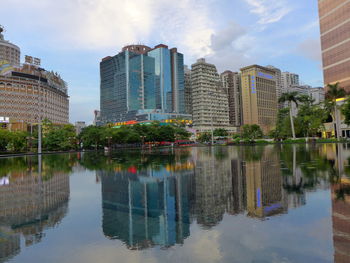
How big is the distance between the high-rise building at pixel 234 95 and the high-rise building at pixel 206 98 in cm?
2089

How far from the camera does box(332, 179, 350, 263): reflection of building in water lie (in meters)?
4.37

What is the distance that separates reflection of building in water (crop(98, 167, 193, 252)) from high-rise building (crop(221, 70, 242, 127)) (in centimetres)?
17428

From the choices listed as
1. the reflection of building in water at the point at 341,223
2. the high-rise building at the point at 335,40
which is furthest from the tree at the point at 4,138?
the high-rise building at the point at 335,40

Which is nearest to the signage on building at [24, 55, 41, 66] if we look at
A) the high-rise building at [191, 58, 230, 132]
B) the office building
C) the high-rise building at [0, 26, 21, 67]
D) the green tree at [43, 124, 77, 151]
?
the office building

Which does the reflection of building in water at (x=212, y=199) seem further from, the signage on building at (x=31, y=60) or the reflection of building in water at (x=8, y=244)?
the signage on building at (x=31, y=60)

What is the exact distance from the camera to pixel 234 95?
180500mm

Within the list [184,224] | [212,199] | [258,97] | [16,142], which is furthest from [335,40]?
[258,97]

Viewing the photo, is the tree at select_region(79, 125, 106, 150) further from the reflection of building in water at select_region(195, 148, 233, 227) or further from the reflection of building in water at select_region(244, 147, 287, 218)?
the reflection of building in water at select_region(244, 147, 287, 218)

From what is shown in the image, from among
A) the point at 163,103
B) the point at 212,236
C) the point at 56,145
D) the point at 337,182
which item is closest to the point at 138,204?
the point at 212,236

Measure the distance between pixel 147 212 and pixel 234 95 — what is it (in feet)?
590

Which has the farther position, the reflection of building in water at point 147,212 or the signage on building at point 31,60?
the signage on building at point 31,60

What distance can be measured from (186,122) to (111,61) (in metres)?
60.6

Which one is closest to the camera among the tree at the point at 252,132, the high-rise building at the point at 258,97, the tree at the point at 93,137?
the tree at the point at 93,137

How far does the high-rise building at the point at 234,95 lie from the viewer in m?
181
